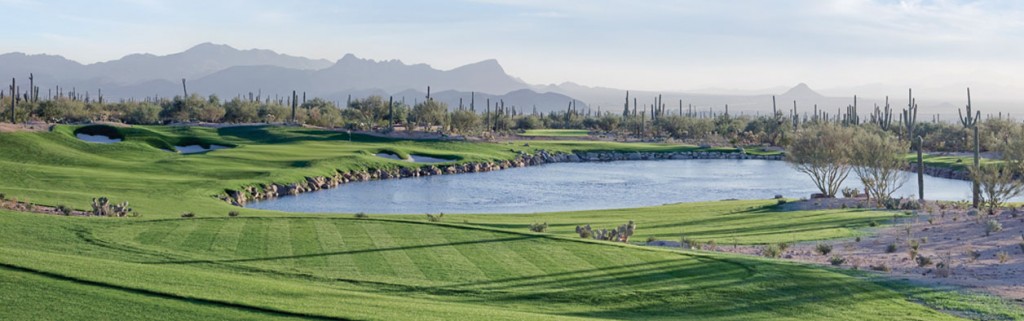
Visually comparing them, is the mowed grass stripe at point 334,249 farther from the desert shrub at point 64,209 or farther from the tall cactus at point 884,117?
the tall cactus at point 884,117

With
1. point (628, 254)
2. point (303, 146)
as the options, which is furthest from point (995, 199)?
point (303, 146)

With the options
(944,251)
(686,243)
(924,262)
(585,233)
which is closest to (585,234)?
(585,233)

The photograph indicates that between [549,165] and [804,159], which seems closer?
[804,159]

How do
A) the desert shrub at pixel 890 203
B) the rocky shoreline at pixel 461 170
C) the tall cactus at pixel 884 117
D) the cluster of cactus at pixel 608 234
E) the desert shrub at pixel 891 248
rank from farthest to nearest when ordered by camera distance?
the tall cactus at pixel 884 117 → the rocky shoreline at pixel 461 170 → the desert shrub at pixel 890 203 → the cluster of cactus at pixel 608 234 → the desert shrub at pixel 891 248

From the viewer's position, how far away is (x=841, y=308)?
716 inches

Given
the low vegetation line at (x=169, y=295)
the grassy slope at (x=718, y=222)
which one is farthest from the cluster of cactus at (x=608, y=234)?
the low vegetation line at (x=169, y=295)

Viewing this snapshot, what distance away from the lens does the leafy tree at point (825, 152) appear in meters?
53.5

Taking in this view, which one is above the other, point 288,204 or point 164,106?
point 164,106

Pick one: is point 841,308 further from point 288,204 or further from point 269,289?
point 288,204

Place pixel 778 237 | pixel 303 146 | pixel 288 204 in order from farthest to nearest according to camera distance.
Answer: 1. pixel 303 146
2. pixel 288 204
3. pixel 778 237

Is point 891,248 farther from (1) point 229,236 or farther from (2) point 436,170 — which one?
(2) point 436,170

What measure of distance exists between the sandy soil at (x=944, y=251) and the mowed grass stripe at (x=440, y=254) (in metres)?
8.75

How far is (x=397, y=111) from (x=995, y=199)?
312 ft

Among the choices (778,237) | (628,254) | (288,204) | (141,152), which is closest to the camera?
(628,254)
